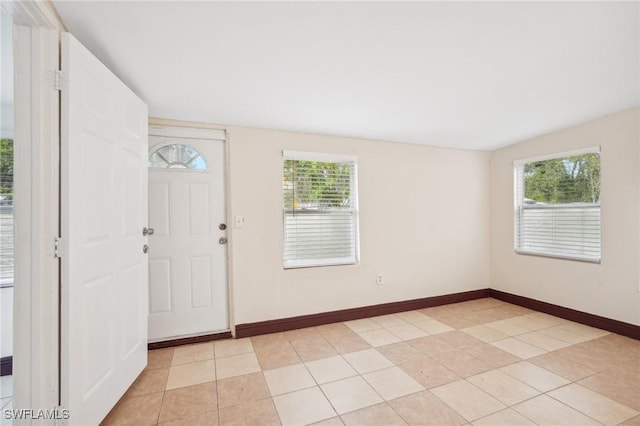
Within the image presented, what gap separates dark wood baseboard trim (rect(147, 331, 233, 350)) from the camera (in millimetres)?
2619

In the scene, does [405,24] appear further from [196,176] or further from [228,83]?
[196,176]

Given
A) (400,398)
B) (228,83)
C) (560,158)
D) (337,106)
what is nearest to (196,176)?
(228,83)

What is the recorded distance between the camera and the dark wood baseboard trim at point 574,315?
2.73 m

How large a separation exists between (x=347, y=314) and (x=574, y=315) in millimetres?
2485

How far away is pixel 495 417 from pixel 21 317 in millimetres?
2571

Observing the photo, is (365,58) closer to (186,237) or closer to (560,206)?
(186,237)

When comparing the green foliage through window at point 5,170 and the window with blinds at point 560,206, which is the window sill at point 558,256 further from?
the green foliage through window at point 5,170

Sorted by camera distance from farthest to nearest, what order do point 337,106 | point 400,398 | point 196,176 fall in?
point 196,176 → point 337,106 → point 400,398

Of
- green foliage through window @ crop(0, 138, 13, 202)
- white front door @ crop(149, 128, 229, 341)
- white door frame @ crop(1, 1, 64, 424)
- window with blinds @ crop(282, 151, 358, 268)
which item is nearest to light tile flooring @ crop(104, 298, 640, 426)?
white front door @ crop(149, 128, 229, 341)

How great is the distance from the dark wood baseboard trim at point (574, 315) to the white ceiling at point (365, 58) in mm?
2070

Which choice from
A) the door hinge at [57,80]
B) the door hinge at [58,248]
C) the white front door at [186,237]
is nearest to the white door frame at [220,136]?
the white front door at [186,237]

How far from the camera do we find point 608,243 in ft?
9.44

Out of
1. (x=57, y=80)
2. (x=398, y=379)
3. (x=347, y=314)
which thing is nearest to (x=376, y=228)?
(x=347, y=314)

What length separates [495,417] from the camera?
1696mm
